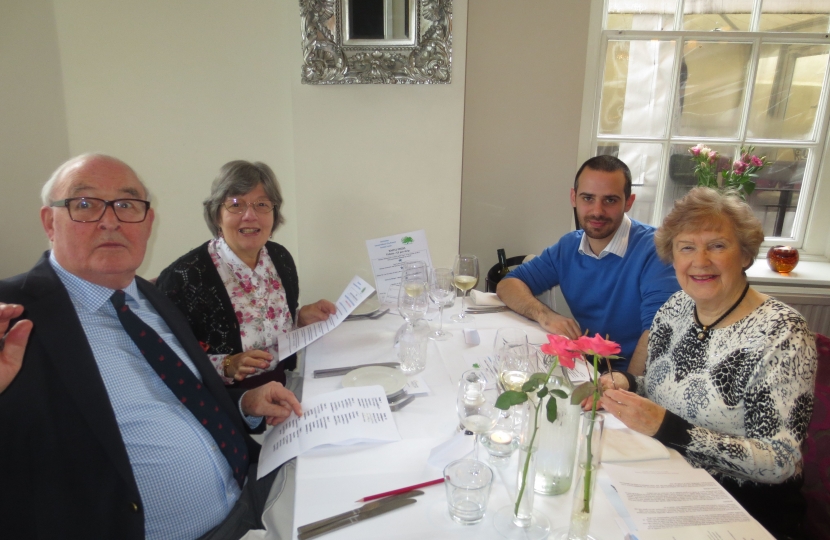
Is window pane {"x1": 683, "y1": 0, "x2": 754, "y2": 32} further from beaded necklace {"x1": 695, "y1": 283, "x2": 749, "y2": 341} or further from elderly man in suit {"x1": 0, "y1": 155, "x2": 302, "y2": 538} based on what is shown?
elderly man in suit {"x1": 0, "y1": 155, "x2": 302, "y2": 538}

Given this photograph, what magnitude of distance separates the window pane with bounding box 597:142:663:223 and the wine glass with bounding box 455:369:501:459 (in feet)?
7.69

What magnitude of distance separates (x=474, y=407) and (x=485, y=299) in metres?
1.10

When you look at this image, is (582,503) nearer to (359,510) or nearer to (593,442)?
(593,442)

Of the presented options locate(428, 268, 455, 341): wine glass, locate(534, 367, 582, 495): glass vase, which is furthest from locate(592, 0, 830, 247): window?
locate(534, 367, 582, 495): glass vase

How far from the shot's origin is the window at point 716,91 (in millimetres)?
2754

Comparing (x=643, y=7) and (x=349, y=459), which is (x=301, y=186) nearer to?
(x=349, y=459)

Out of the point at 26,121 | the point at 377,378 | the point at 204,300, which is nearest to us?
the point at 377,378

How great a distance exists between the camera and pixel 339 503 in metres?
0.87

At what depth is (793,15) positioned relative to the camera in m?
2.75

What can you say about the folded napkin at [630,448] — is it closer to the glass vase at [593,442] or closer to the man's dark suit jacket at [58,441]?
the glass vase at [593,442]

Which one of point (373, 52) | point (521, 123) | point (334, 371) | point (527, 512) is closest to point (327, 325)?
point (334, 371)

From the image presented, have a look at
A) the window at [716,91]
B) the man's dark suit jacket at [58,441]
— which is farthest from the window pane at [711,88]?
the man's dark suit jacket at [58,441]

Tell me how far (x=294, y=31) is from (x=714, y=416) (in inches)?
87.0

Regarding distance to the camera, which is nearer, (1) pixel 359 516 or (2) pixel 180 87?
(1) pixel 359 516
